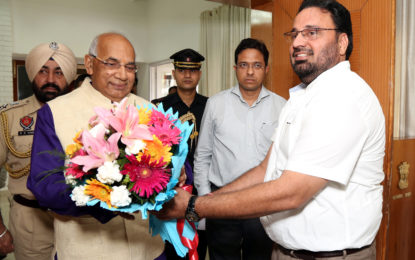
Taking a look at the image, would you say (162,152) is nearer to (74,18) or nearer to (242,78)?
(242,78)

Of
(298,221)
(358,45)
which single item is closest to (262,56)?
(358,45)

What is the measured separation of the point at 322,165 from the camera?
49.2 inches

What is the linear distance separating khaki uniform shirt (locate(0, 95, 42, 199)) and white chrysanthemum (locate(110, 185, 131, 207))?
1.34 meters

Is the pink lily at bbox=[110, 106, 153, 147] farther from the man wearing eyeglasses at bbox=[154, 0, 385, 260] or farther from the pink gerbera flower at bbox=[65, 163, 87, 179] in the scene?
the man wearing eyeglasses at bbox=[154, 0, 385, 260]

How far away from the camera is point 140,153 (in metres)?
1.15

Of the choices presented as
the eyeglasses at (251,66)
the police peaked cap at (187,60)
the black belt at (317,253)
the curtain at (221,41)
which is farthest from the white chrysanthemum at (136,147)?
the curtain at (221,41)

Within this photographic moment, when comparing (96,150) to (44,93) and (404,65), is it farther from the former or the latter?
(404,65)

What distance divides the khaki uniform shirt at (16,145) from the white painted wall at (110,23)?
16.3ft

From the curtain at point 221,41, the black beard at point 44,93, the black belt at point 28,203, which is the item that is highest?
the curtain at point 221,41

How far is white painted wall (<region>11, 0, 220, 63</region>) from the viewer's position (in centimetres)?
723

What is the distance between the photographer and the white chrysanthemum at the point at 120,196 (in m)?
1.13

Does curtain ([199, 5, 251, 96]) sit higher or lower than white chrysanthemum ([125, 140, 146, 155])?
higher

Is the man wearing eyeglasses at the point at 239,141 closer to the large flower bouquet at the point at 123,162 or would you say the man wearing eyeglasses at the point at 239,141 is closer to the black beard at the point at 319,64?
the black beard at the point at 319,64

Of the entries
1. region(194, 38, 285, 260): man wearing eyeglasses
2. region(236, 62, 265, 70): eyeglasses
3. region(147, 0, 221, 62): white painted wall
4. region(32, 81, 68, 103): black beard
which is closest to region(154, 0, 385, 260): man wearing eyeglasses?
region(194, 38, 285, 260): man wearing eyeglasses
